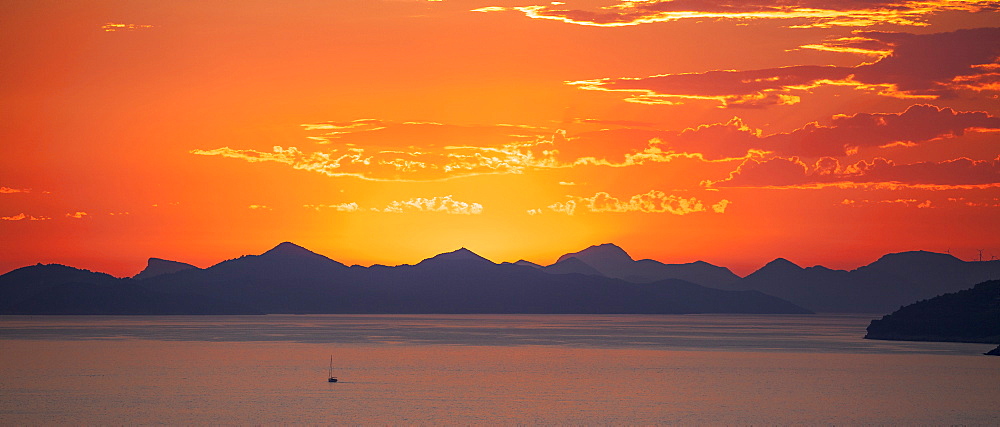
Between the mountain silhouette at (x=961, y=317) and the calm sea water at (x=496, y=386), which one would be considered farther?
the mountain silhouette at (x=961, y=317)

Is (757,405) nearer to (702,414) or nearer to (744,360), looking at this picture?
(702,414)

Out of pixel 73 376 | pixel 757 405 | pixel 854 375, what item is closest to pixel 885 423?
pixel 757 405

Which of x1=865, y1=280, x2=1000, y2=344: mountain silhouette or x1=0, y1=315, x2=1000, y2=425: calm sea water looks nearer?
x1=0, y1=315, x2=1000, y2=425: calm sea water

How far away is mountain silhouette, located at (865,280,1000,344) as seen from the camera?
559 feet

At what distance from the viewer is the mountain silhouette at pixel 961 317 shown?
170 metres

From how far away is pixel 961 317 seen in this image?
177 meters

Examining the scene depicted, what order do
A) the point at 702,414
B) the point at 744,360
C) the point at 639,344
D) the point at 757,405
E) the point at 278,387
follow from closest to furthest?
the point at 702,414 → the point at 757,405 → the point at 278,387 → the point at 744,360 → the point at 639,344

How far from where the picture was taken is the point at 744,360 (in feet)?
476

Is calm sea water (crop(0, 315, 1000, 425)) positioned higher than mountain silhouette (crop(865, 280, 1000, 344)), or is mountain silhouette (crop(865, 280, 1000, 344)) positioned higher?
mountain silhouette (crop(865, 280, 1000, 344))

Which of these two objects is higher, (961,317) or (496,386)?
(961,317)

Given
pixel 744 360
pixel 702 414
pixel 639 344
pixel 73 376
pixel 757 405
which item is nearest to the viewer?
pixel 702 414

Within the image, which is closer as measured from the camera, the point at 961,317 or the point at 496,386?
the point at 496,386

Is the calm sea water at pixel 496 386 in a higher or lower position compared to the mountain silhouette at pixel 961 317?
lower

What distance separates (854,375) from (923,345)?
7011cm
